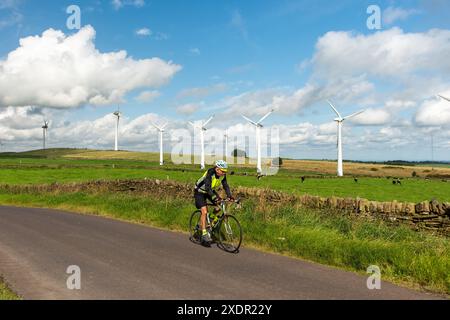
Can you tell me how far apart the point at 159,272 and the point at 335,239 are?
4845 millimetres

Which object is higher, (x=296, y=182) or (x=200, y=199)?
(x=200, y=199)

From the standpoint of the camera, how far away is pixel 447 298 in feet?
24.1

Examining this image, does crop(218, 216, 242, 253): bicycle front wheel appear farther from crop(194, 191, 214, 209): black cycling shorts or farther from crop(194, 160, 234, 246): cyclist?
crop(194, 191, 214, 209): black cycling shorts

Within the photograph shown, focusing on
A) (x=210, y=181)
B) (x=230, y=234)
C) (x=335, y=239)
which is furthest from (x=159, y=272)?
(x=335, y=239)

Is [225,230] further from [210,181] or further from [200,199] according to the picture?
[210,181]

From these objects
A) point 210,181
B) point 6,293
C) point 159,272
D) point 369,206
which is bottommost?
point 159,272

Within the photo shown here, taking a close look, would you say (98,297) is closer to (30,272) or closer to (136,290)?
(136,290)

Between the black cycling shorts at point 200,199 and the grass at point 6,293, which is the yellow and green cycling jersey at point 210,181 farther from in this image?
the grass at point 6,293

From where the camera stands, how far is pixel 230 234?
11.4 meters

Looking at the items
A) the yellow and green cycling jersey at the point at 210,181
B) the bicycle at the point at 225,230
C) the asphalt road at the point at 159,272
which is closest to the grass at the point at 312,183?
the bicycle at the point at 225,230

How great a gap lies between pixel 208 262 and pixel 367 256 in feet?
12.0

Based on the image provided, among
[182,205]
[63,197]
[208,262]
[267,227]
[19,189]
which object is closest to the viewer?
[208,262]

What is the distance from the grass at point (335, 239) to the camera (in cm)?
866
